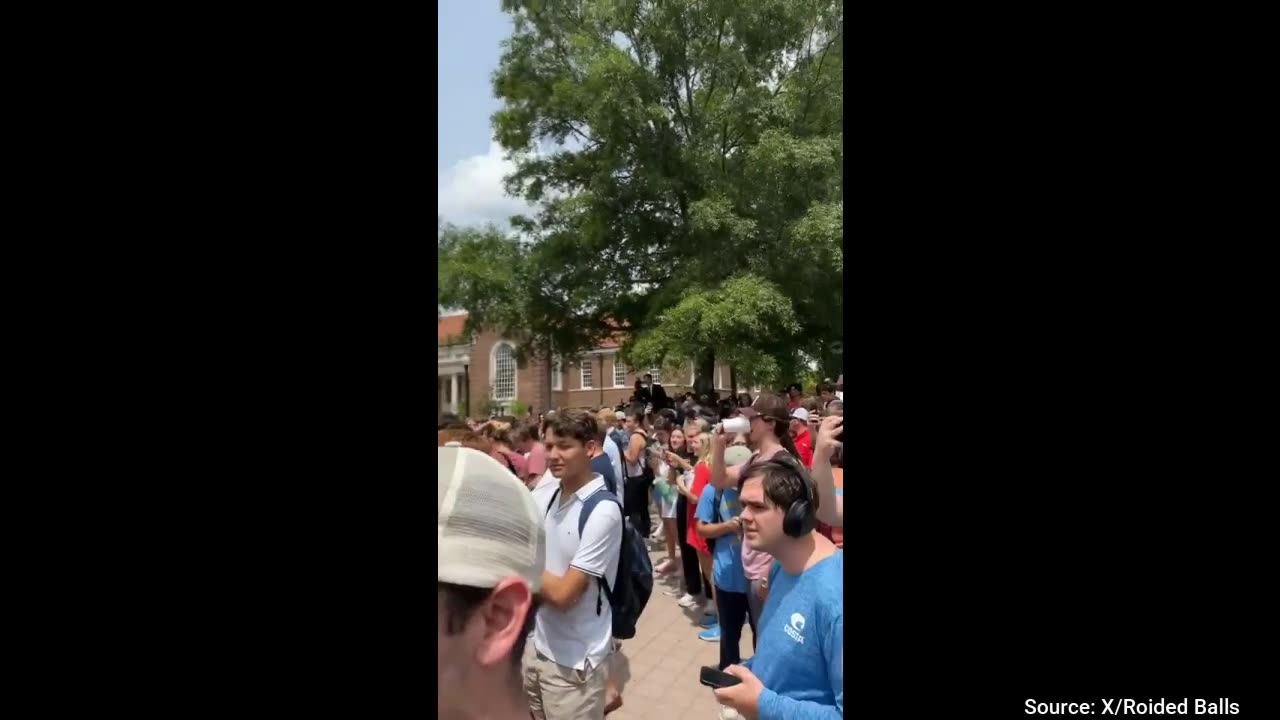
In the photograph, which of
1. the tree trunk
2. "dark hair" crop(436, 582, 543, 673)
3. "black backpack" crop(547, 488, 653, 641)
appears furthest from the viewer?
the tree trunk

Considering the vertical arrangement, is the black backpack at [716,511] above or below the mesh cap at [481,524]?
below

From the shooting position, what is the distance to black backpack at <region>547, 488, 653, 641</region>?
2537 millimetres

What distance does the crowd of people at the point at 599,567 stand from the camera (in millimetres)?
1121

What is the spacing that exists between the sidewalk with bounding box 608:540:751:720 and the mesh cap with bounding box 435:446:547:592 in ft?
10.3

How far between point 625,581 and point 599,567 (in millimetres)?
194

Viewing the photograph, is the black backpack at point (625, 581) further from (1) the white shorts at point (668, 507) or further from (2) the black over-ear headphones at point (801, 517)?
(1) the white shorts at point (668, 507)

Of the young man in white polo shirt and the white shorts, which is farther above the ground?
the young man in white polo shirt

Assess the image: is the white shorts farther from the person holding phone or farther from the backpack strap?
the backpack strap

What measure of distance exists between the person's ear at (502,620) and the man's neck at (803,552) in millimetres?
1048

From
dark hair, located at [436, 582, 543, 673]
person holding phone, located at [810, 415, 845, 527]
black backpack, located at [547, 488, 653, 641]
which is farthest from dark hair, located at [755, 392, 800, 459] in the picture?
dark hair, located at [436, 582, 543, 673]

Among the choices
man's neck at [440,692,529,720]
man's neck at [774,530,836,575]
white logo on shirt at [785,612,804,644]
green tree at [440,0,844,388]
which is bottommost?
white logo on shirt at [785,612,804,644]

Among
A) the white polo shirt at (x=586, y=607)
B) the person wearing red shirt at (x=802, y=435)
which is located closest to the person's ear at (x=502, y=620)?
the white polo shirt at (x=586, y=607)

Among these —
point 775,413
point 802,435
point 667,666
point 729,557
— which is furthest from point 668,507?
point 775,413
